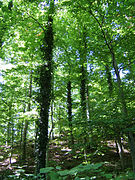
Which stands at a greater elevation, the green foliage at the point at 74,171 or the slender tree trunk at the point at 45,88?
the slender tree trunk at the point at 45,88

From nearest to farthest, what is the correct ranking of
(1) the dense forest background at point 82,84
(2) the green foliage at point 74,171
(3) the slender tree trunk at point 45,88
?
(2) the green foliage at point 74,171 < (1) the dense forest background at point 82,84 < (3) the slender tree trunk at point 45,88

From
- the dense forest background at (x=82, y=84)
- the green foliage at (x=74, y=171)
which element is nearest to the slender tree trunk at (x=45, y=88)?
the dense forest background at (x=82, y=84)

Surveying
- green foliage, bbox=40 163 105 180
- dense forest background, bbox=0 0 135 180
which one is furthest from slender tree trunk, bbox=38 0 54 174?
green foliage, bbox=40 163 105 180

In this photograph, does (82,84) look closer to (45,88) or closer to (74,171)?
(45,88)

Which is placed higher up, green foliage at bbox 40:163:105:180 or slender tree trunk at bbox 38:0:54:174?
slender tree trunk at bbox 38:0:54:174

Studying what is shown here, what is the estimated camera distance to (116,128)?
2.57 meters

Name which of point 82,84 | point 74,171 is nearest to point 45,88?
point 82,84

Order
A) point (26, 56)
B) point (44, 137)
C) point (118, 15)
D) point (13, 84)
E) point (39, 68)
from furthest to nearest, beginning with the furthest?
point (13, 84)
point (26, 56)
point (39, 68)
point (44, 137)
point (118, 15)

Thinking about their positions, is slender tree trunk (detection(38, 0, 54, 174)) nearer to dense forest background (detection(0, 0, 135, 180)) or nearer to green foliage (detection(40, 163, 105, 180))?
dense forest background (detection(0, 0, 135, 180))

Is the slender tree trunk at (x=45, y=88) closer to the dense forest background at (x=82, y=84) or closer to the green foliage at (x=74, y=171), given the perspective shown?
the dense forest background at (x=82, y=84)

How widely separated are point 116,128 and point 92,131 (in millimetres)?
682

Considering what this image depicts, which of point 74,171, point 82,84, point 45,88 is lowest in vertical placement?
point 74,171

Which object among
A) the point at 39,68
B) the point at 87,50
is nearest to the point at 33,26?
the point at 39,68

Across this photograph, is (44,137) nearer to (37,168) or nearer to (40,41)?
(37,168)
